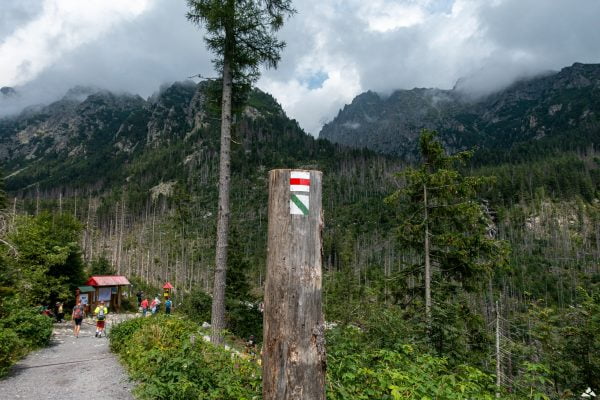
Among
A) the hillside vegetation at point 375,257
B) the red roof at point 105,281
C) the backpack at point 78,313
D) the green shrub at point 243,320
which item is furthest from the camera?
the red roof at point 105,281

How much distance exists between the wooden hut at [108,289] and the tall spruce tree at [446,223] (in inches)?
1109

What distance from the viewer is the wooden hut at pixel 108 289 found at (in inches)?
1206

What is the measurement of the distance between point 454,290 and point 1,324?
1496 cm

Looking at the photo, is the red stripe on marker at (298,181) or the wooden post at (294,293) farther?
the red stripe on marker at (298,181)

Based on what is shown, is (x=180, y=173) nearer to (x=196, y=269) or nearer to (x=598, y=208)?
(x=196, y=269)

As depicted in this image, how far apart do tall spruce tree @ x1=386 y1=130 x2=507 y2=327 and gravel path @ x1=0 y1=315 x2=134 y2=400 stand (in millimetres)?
9703

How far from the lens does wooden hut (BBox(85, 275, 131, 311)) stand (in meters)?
30.6

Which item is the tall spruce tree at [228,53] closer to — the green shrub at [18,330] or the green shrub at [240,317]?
the green shrub at [18,330]

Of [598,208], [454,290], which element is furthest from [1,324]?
[598,208]

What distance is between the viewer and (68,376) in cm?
977

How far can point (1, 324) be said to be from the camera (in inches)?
435

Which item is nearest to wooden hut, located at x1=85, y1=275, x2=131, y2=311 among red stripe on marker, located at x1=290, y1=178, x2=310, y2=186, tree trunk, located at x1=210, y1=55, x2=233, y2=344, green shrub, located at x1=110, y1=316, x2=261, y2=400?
tree trunk, located at x1=210, y1=55, x2=233, y2=344

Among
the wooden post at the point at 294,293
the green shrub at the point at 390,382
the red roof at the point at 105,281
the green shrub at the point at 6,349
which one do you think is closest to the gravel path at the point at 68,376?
the green shrub at the point at 6,349

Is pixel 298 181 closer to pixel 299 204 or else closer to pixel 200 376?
pixel 299 204
